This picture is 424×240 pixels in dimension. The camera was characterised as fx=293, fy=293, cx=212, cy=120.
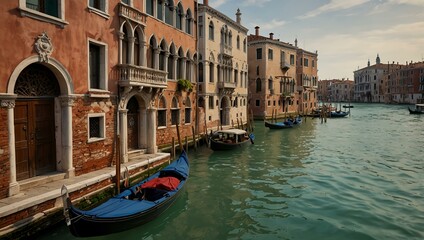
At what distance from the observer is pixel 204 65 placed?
19.1 meters

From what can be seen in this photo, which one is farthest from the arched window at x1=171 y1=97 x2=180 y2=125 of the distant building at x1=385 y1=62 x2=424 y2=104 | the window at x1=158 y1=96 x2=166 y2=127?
the distant building at x1=385 y1=62 x2=424 y2=104

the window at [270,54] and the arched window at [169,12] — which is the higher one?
the window at [270,54]

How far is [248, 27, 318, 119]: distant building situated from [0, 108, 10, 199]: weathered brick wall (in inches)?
1040

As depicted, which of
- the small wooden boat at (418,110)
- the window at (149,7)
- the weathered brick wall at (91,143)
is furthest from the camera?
the small wooden boat at (418,110)

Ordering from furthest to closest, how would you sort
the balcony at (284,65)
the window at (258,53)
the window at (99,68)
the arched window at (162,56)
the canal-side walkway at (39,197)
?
the balcony at (284,65) < the window at (258,53) < the arched window at (162,56) < the window at (99,68) < the canal-side walkway at (39,197)

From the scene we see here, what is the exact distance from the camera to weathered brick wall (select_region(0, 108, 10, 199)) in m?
6.04

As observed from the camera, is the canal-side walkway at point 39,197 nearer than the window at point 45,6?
Yes

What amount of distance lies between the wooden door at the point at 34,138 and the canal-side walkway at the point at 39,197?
384mm

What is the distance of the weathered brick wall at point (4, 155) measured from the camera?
238 inches

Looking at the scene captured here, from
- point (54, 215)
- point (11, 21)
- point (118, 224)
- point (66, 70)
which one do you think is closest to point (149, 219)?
point (118, 224)

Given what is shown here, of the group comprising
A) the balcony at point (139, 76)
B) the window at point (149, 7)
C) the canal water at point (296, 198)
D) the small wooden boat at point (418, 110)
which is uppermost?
the window at point (149, 7)

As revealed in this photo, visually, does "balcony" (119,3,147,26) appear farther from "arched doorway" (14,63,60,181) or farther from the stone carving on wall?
"arched doorway" (14,63,60,181)

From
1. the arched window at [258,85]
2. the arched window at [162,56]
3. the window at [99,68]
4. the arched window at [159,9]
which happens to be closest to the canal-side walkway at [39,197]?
the window at [99,68]

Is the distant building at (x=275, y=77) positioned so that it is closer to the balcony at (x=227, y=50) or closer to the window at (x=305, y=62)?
the window at (x=305, y=62)
